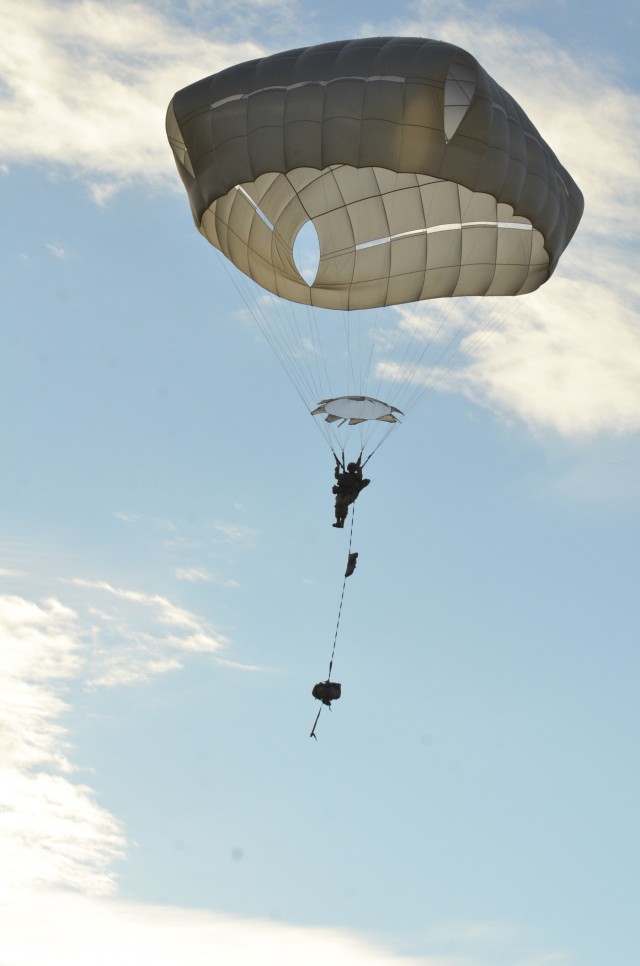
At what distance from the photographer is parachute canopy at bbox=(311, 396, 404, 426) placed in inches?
1156

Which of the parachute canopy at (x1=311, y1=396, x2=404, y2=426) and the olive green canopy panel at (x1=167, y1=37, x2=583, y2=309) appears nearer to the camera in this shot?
the olive green canopy panel at (x1=167, y1=37, x2=583, y2=309)

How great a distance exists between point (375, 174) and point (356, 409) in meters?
4.74

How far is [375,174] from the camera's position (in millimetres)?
29516

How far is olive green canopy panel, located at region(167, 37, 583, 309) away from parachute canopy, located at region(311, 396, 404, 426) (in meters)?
2.73

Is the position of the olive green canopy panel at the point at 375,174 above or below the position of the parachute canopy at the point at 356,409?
above

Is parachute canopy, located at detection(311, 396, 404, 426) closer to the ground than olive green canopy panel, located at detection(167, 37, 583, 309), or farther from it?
closer to the ground

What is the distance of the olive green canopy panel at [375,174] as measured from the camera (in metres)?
26.7

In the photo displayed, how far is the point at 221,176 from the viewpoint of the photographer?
27.9 metres

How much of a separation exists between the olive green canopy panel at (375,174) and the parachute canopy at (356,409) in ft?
8.95

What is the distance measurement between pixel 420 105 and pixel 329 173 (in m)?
3.51

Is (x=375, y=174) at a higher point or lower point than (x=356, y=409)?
higher

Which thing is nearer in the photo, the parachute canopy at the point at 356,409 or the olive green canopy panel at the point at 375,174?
the olive green canopy panel at the point at 375,174

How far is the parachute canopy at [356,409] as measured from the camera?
29.4 m

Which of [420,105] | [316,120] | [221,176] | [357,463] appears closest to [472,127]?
[420,105]
